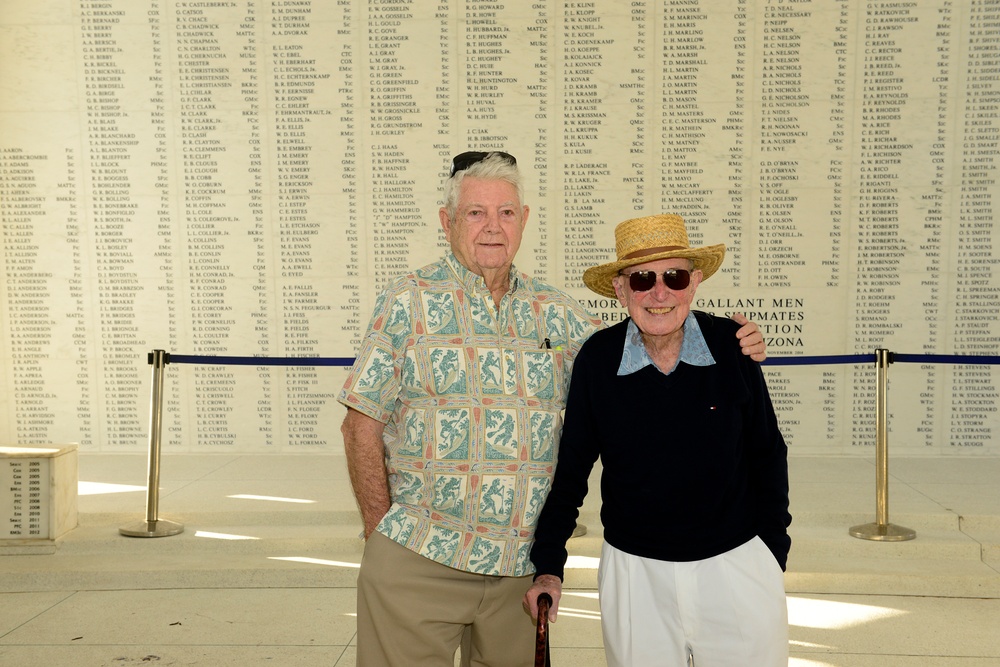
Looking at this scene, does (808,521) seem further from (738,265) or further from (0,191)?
(0,191)

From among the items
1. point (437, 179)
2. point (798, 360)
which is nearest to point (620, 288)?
point (798, 360)

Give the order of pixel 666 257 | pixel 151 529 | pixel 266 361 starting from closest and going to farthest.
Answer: pixel 666 257
pixel 151 529
pixel 266 361

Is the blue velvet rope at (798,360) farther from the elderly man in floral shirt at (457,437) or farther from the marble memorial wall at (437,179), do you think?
the elderly man in floral shirt at (457,437)

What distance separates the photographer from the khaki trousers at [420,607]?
2059 millimetres

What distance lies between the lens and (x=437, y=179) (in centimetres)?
661

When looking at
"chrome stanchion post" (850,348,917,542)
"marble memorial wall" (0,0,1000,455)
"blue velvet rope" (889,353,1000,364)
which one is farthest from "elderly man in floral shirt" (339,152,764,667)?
"marble memorial wall" (0,0,1000,455)

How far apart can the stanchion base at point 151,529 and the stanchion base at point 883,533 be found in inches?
144

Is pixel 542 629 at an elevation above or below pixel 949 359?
below

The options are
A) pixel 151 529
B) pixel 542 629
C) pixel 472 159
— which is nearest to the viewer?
pixel 542 629

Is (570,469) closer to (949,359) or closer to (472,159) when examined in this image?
(472,159)

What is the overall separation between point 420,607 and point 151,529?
3.30 m

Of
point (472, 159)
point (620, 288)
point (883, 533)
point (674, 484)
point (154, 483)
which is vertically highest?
point (472, 159)

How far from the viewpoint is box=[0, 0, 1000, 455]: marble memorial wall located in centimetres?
636

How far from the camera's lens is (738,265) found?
Answer: 6.53 meters
